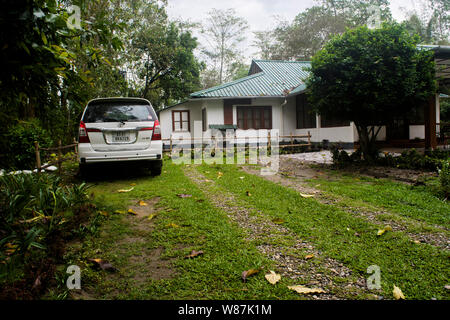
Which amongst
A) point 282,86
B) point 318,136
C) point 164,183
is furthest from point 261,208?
point 282,86

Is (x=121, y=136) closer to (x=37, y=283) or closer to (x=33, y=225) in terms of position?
(x=33, y=225)

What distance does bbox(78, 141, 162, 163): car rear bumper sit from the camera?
5.52 meters

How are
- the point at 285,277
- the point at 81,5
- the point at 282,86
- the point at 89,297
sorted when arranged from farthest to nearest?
the point at 282,86 → the point at 81,5 → the point at 285,277 → the point at 89,297

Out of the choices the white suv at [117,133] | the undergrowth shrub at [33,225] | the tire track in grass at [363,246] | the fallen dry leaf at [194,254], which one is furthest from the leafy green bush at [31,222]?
the tire track in grass at [363,246]

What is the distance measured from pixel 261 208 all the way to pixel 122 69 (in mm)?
21294

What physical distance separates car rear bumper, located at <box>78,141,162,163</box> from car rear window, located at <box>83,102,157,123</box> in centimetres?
57

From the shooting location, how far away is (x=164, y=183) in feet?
19.4

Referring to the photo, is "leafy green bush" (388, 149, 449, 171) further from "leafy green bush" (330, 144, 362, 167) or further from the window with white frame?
the window with white frame

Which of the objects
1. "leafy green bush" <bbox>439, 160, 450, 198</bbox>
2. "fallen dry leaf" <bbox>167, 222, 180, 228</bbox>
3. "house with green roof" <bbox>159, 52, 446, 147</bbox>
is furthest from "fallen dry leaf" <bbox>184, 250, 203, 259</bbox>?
"house with green roof" <bbox>159, 52, 446, 147</bbox>

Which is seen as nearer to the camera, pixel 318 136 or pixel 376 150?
pixel 376 150

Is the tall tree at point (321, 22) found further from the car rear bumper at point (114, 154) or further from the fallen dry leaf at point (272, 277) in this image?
the fallen dry leaf at point (272, 277)

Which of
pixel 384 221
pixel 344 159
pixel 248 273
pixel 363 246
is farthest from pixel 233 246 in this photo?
pixel 344 159

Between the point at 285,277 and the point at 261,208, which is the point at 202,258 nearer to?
the point at 285,277
